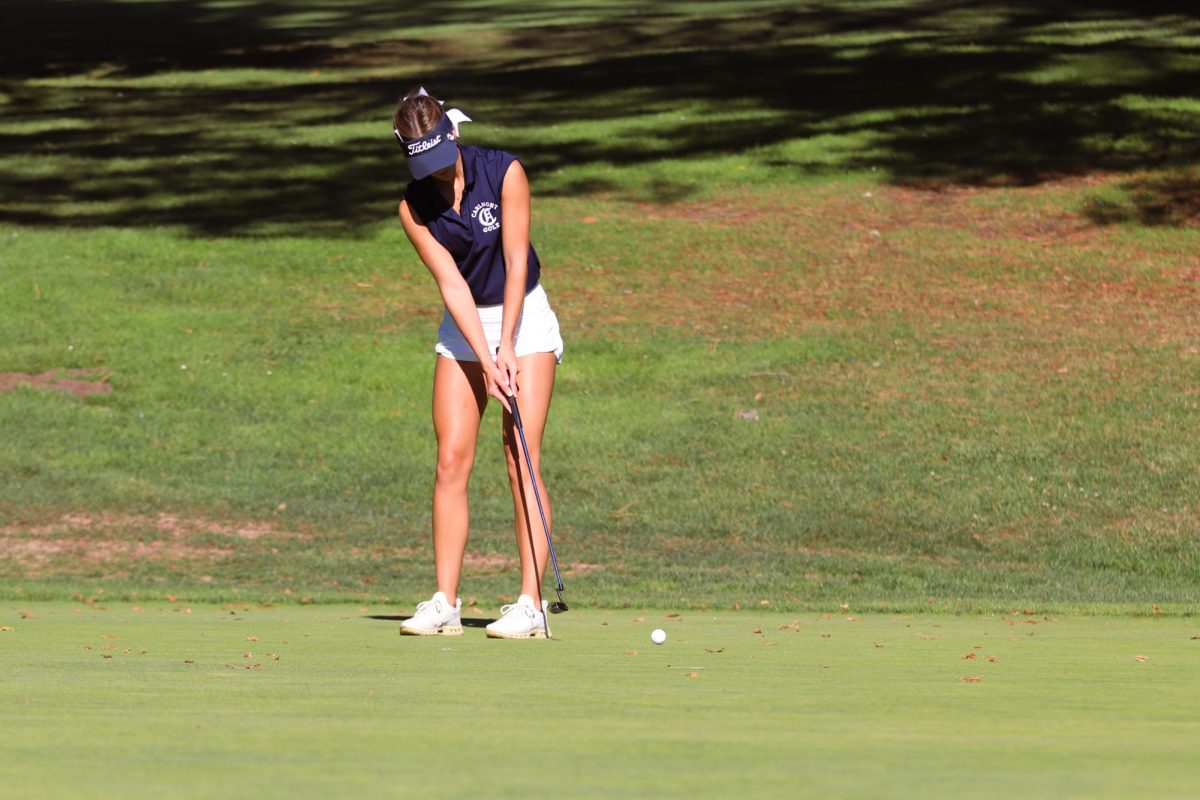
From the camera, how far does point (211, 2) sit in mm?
44875

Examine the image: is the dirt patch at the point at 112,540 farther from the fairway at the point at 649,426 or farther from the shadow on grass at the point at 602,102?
the shadow on grass at the point at 602,102

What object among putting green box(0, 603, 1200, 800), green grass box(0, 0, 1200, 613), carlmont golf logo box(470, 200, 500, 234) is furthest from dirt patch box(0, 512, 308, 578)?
carlmont golf logo box(470, 200, 500, 234)

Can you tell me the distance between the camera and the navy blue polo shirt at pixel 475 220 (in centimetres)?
737

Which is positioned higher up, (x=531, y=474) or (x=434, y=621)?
(x=531, y=474)

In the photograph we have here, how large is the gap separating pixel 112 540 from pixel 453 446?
5.79 m

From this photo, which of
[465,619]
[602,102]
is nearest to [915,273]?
[602,102]

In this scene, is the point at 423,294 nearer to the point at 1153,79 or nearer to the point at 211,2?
the point at 1153,79

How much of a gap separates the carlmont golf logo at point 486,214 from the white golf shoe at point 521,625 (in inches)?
59.3

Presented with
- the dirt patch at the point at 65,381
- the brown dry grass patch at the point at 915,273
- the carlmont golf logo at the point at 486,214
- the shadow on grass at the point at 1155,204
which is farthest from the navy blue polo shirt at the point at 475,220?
the shadow on grass at the point at 1155,204

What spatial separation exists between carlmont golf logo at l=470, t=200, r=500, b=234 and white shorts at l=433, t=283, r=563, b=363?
34cm

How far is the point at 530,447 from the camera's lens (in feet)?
24.8

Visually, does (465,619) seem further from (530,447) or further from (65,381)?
(65,381)

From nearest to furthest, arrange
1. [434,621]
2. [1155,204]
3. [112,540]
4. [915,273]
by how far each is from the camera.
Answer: [434,621] → [112,540] → [915,273] → [1155,204]

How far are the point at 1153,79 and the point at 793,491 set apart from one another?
14.1 meters
